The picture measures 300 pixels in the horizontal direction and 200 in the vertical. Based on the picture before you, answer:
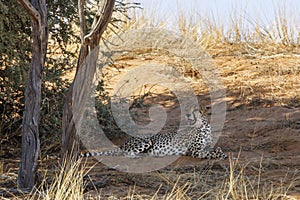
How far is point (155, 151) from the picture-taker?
659 cm

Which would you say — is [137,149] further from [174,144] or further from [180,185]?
[180,185]

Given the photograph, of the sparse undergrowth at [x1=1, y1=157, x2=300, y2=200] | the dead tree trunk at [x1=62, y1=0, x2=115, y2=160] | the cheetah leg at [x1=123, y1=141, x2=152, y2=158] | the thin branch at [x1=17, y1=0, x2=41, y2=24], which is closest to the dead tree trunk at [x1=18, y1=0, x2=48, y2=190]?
the thin branch at [x1=17, y1=0, x2=41, y2=24]

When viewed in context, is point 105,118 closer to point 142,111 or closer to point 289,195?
Result: point 142,111

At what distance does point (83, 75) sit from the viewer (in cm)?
430

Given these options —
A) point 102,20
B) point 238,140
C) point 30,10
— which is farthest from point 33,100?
point 238,140

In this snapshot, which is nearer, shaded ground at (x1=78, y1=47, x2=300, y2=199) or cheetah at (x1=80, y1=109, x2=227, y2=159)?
shaded ground at (x1=78, y1=47, x2=300, y2=199)

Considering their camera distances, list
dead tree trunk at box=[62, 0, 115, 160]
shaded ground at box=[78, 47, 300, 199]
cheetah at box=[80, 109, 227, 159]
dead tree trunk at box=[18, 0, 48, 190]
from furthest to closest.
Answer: cheetah at box=[80, 109, 227, 159] < shaded ground at box=[78, 47, 300, 199] < dead tree trunk at box=[62, 0, 115, 160] < dead tree trunk at box=[18, 0, 48, 190]

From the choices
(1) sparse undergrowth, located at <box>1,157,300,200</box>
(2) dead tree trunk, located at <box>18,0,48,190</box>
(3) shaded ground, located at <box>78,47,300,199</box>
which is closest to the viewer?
(1) sparse undergrowth, located at <box>1,157,300,200</box>

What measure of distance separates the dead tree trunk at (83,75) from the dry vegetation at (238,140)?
0.99 ft

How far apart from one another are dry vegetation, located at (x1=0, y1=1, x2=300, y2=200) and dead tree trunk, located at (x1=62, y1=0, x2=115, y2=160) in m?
0.30

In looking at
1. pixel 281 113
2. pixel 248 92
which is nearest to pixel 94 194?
pixel 281 113

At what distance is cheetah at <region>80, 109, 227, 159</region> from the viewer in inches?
254

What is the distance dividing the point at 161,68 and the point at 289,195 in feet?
21.0

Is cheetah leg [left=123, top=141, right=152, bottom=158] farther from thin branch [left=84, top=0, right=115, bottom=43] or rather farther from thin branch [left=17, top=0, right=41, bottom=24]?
thin branch [left=17, top=0, right=41, bottom=24]
